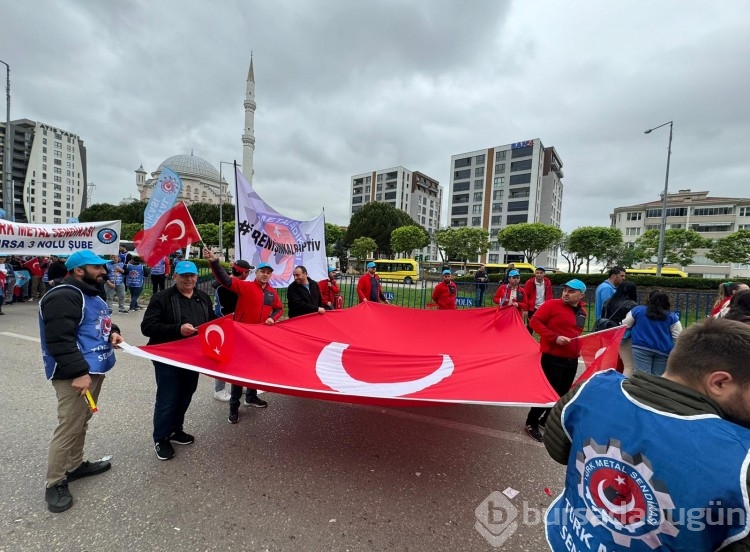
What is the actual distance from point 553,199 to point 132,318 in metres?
85.8

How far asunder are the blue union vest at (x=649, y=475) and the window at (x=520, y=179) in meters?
82.7

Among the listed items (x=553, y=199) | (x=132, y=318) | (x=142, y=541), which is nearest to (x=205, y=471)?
(x=142, y=541)

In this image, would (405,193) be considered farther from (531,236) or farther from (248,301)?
(248,301)

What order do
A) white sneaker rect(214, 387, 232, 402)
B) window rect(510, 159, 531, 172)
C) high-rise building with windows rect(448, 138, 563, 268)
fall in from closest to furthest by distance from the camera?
1. white sneaker rect(214, 387, 232, 402)
2. high-rise building with windows rect(448, 138, 563, 268)
3. window rect(510, 159, 531, 172)

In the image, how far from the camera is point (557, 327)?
3904 mm

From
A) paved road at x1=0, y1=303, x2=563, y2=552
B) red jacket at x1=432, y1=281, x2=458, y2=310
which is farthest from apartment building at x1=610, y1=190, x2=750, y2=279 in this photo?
paved road at x1=0, y1=303, x2=563, y2=552

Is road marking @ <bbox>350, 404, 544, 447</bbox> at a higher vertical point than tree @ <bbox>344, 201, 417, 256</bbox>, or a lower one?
lower

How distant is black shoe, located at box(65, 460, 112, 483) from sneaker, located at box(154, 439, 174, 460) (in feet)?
1.14

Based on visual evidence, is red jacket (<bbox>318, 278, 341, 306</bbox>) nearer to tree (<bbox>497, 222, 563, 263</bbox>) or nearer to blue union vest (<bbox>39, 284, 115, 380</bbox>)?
blue union vest (<bbox>39, 284, 115, 380</bbox>)

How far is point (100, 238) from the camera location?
10125 mm

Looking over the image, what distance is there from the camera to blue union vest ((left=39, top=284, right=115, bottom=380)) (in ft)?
8.68

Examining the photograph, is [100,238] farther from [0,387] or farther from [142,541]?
[142,541]

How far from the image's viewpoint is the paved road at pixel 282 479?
234cm

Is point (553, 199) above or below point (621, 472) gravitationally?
above
